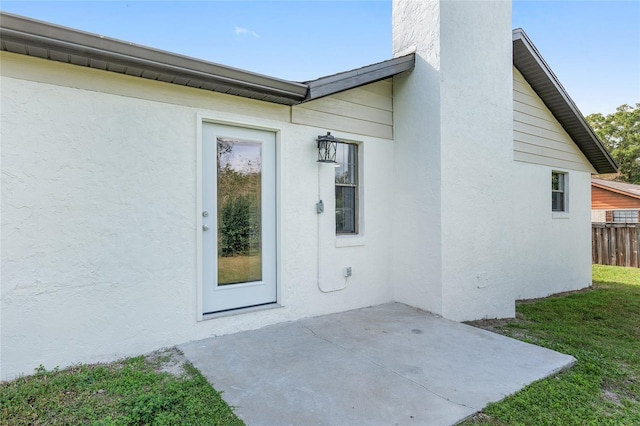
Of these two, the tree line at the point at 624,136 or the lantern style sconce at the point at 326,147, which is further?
the tree line at the point at 624,136

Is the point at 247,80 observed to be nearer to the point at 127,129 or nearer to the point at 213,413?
the point at 127,129

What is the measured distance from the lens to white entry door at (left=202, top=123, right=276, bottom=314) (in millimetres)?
3799

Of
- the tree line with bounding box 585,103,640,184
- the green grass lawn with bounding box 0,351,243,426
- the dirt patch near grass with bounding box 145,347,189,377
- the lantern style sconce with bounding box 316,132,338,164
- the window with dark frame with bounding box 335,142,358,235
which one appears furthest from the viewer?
the tree line with bounding box 585,103,640,184

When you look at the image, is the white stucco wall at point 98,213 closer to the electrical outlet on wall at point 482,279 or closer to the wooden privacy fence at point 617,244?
the electrical outlet on wall at point 482,279

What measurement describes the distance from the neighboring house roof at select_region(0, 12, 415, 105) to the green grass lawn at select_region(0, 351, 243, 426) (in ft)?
9.00

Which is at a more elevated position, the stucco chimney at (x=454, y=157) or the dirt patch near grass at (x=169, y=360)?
the stucco chimney at (x=454, y=157)

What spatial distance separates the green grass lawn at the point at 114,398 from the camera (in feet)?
7.37

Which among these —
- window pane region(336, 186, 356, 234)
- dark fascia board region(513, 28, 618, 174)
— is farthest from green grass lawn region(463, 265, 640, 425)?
dark fascia board region(513, 28, 618, 174)

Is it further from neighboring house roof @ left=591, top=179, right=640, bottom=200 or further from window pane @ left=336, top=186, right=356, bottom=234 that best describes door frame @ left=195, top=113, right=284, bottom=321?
neighboring house roof @ left=591, top=179, right=640, bottom=200

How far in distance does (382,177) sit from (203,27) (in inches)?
167

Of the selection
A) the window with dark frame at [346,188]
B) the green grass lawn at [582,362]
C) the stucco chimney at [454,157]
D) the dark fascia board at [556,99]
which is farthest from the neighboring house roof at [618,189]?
the window with dark frame at [346,188]

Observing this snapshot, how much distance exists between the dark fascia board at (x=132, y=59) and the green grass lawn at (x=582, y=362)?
3672 mm

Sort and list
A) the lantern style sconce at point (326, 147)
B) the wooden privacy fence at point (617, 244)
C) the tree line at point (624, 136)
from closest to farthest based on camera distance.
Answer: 1. the lantern style sconce at point (326, 147)
2. the wooden privacy fence at point (617, 244)
3. the tree line at point (624, 136)

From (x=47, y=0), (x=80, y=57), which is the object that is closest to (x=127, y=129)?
(x=80, y=57)
